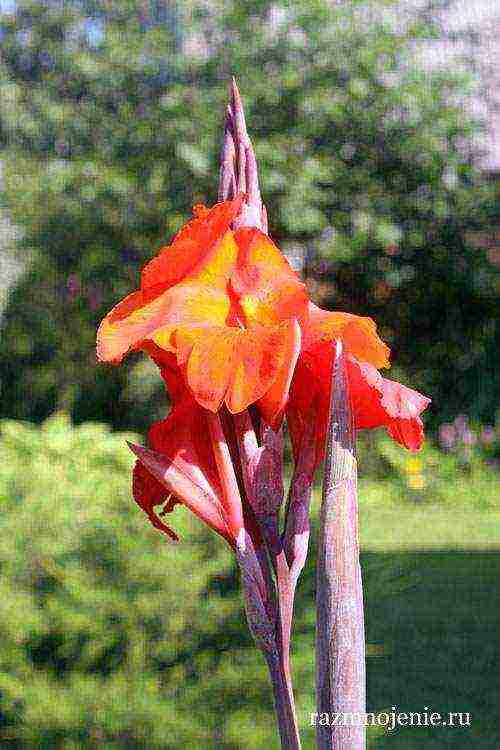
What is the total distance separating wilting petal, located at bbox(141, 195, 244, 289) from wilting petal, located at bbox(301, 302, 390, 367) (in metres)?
0.05

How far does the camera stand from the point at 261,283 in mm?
456

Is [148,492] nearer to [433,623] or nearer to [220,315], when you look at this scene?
[220,315]

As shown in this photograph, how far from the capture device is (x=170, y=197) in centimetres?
802

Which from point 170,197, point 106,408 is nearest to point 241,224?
point 170,197

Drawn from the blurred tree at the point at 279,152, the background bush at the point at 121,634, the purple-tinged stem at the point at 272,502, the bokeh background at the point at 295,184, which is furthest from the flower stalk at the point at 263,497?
the blurred tree at the point at 279,152

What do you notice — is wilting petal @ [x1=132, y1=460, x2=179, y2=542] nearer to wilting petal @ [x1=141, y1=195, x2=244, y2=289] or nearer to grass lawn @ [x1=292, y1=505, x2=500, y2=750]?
wilting petal @ [x1=141, y1=195, x2=244, y2=289]

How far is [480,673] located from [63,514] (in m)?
2.18

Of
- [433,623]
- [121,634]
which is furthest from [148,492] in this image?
[433,623]

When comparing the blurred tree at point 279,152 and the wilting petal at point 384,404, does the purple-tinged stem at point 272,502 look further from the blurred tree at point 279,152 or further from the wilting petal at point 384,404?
the blurred tree at point 279,152

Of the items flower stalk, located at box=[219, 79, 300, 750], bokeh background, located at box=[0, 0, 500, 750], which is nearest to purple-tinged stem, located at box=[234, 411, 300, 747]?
flower stalk, located at box=[219, 79, 300, 750]

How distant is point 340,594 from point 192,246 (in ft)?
0.53

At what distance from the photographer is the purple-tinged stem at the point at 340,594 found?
404mm

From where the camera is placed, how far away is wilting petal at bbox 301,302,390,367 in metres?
0.45

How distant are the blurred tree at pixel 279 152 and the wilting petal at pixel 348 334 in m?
7.26
